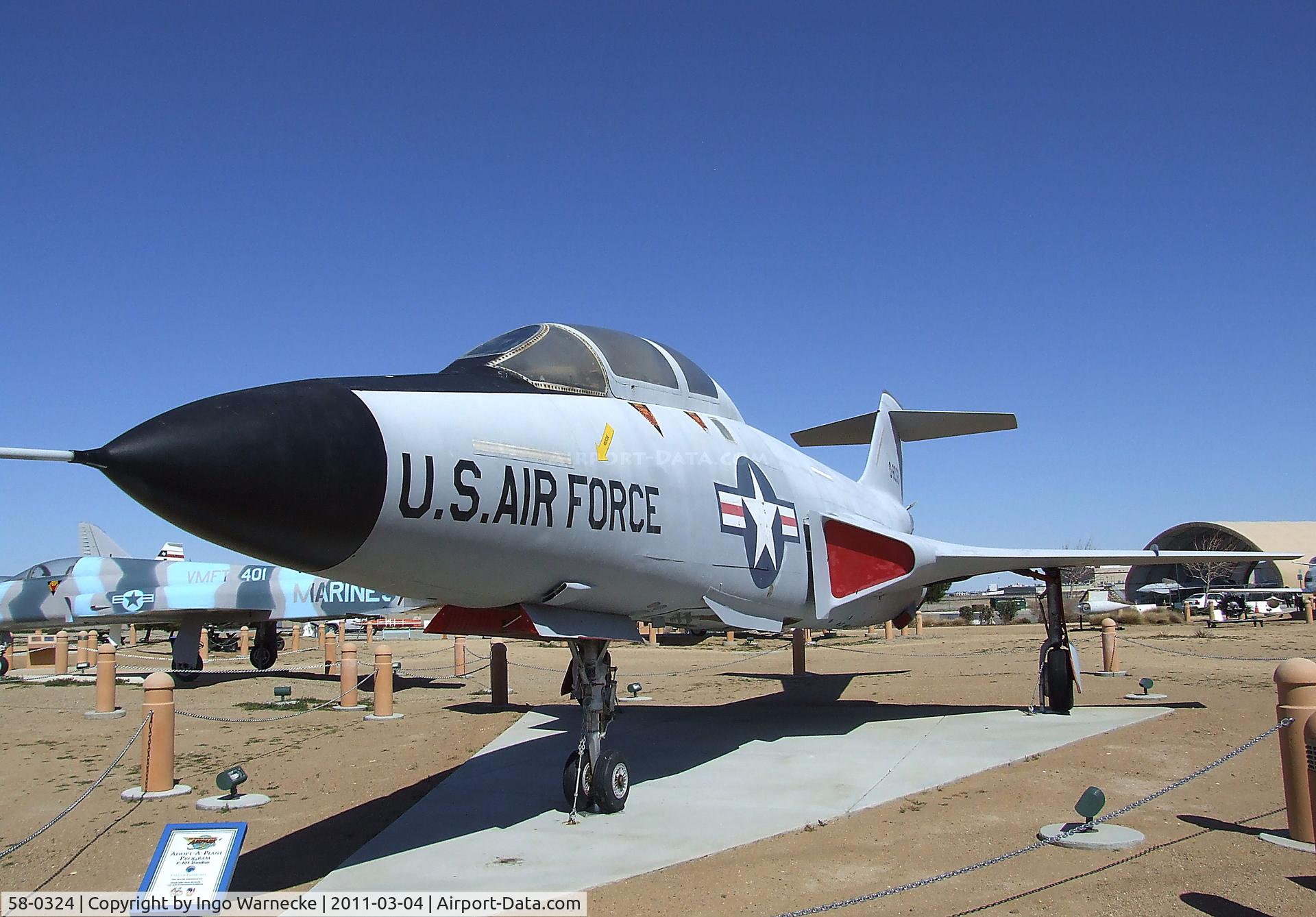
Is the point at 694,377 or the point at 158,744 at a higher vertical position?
the point at 694,377

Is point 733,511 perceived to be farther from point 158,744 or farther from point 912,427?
point 912,427

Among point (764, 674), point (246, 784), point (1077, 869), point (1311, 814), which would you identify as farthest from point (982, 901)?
point (764, 674)

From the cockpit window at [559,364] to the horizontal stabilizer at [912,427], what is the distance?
33.5 feet

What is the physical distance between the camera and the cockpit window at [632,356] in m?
6.34

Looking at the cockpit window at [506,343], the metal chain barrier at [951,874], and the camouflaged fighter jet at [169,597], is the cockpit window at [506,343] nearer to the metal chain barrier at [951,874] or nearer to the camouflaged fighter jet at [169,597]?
the metal chain barrier at [951,874]

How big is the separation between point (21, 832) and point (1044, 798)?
7615 millimetres

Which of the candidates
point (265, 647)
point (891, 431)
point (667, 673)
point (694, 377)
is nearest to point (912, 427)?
point (891, 431)

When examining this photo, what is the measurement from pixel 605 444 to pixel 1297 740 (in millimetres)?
4407

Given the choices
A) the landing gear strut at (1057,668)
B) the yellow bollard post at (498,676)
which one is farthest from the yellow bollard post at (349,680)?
the landing gear strut at (1057,668)

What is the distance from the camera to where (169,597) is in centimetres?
2081

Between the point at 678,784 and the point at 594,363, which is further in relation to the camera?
the point at 678,784

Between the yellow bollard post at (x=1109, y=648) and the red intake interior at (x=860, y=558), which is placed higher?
the red intake interior at (x=860, y=558)

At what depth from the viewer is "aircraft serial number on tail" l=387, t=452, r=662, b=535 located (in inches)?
169

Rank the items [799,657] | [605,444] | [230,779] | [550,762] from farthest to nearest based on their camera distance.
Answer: [799,657] < [550,762] < [230,779] < [605,444]
